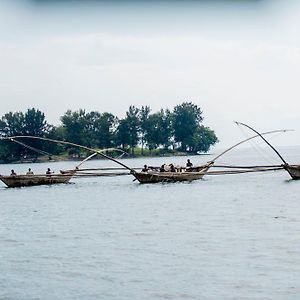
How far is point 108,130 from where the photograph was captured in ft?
368

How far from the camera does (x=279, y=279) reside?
1580 cm

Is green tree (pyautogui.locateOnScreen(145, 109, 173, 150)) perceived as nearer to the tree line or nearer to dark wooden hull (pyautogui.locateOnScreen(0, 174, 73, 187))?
the tree line

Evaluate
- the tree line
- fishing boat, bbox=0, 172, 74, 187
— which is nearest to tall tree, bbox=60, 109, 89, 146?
the tree line

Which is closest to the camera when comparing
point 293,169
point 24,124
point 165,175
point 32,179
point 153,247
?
point 153,247

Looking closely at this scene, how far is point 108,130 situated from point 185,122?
1451 centimetres

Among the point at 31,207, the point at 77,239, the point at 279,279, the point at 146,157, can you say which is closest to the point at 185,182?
the point at 31,207

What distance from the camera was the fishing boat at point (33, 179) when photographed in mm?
43906

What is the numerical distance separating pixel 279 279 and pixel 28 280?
5.62 meters

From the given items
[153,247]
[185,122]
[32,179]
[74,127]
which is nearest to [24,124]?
[74,127]

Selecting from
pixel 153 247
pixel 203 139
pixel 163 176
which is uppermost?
pixel 203 139

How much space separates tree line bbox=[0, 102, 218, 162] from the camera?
10850 cm

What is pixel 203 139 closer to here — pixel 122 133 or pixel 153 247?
pixel 122 133

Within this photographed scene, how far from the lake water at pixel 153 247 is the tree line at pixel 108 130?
71111 millimetres

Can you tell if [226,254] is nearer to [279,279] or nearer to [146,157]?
[279,279]
